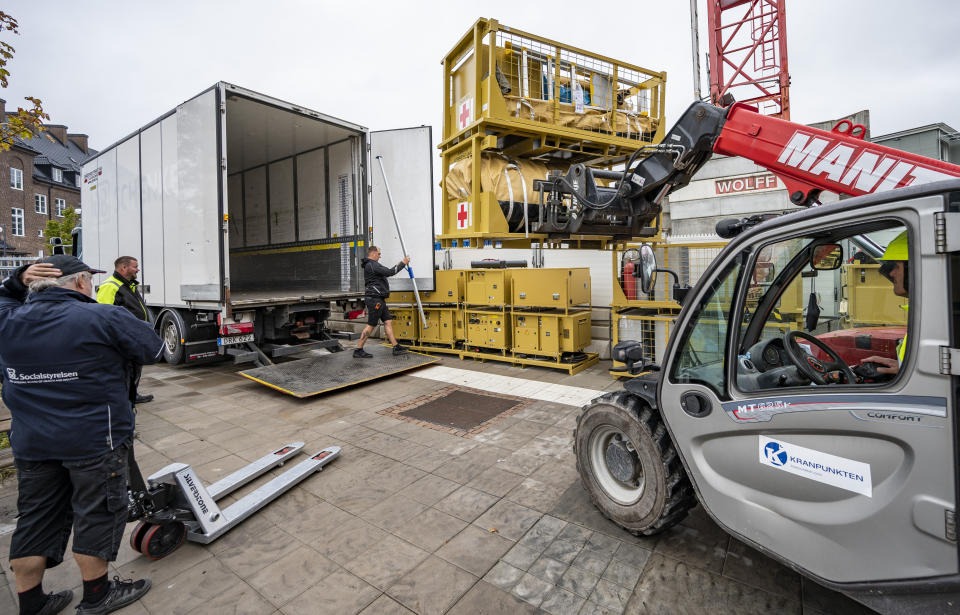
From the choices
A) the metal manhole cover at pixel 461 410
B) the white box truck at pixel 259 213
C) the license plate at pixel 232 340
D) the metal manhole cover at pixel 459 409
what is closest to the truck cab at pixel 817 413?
the metal manhole cover at pixel 459 409

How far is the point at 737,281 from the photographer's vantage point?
225 centimetres

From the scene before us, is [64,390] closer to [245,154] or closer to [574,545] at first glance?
[574,545]

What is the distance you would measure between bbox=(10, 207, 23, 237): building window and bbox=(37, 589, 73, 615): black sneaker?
50.3m

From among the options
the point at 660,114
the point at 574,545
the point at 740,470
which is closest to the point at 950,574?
the point at 740,470

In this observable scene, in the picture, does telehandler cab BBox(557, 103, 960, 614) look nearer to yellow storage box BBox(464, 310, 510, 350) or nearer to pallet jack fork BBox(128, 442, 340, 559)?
pallet jack fork BBox(128, 442, 340, 559)

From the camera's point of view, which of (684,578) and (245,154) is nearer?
(684,578)

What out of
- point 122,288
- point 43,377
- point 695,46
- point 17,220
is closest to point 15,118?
point 122,288

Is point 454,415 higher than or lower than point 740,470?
lower

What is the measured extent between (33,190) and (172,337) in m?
46.4

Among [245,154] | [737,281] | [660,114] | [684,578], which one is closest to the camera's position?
[737,281]

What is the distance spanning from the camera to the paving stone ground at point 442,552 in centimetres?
231

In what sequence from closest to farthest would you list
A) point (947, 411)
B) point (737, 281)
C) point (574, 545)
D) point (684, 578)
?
1. point (947, 411)
2. point (737, 281)
3. point (684, 578)
4. point (574, 545)

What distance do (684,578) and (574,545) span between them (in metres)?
0.62

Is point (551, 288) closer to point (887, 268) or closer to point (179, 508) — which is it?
point (887, 268)
